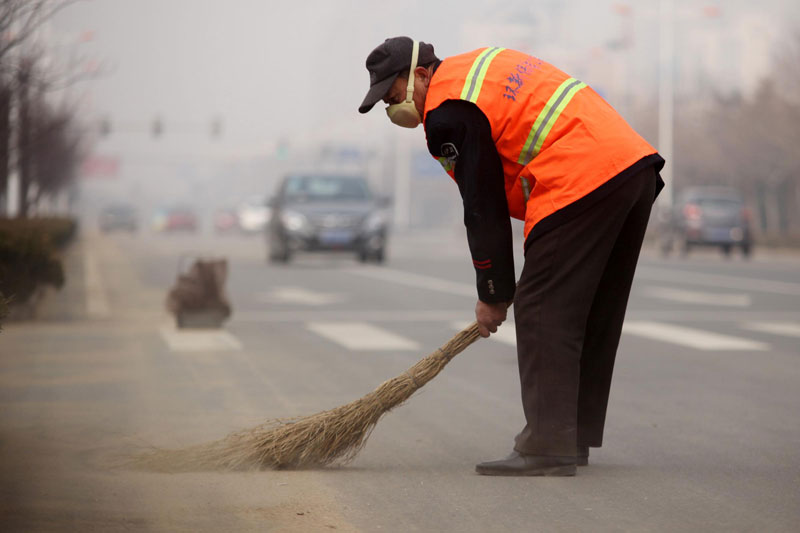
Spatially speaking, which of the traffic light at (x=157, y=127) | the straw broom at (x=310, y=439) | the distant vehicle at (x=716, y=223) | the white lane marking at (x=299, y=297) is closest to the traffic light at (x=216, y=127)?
the traffic light at (x=157, y=127)

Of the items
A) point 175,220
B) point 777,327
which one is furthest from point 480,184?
point 175,220

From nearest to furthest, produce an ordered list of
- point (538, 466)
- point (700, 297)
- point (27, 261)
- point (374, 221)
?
point (538, 466)
point (27, 261)
point (700, 297)
point (374, 221)

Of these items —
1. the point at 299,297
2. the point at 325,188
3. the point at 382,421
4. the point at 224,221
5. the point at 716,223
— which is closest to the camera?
the point at 382,421

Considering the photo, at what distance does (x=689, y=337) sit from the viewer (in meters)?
12.0

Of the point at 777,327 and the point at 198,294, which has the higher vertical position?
the point at 198,294

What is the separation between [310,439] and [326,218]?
20.0m

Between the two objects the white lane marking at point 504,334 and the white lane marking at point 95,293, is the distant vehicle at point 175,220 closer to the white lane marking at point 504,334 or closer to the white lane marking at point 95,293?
the white lane marking at point 95,293

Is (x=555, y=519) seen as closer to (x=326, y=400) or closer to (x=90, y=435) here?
(x=90, y=435)

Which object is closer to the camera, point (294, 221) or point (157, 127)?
point (294, 221)

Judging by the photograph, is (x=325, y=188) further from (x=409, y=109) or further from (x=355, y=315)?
(x=409, y=109)

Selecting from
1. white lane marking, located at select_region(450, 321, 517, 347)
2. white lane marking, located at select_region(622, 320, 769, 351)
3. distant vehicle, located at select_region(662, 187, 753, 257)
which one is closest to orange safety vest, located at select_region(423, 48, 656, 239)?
white lane marking, located at select_region(450, 321, 517, 347)

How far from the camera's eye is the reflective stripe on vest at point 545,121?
5195 mm

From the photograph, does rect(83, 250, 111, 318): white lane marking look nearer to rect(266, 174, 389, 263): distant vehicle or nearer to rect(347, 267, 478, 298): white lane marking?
rect(266, 174, 389, 263): distant vehicle

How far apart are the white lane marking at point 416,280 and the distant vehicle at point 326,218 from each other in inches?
46.6
